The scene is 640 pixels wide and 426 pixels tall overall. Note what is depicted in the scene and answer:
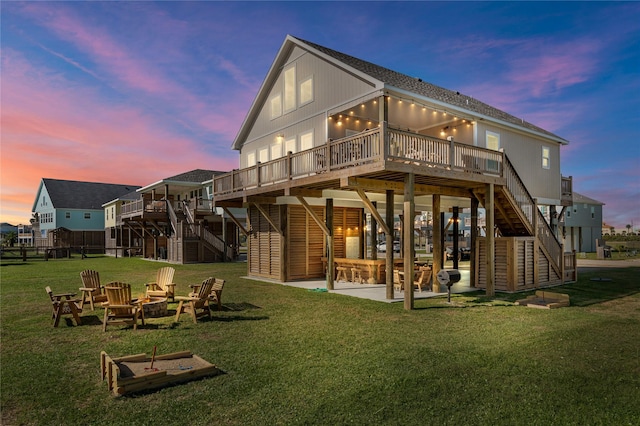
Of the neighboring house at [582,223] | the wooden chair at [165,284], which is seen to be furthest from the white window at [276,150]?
the neighboring house at [582,223]

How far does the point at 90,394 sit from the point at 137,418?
126cm

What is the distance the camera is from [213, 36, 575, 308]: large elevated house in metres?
12.8

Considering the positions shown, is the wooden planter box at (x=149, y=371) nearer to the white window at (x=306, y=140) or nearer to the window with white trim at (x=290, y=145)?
the white window at (x=306, y=140)

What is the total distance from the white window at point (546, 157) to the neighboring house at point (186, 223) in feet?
73.6

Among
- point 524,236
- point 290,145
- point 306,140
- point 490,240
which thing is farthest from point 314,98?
point 524,236

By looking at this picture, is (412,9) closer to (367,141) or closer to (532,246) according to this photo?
(367,141)

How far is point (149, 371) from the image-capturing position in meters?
6.00

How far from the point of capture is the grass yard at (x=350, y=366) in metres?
4.88

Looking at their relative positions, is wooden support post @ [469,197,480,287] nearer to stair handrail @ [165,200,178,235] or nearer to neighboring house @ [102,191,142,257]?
stair handrail @ [165,200,178,235]

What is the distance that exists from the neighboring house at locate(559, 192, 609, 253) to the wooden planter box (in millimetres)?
47050

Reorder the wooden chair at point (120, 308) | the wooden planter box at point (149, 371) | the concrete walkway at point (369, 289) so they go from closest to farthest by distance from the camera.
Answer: the wooden planter box at point (149, 371) < the wooden chair at point (120, 308) < the concrete walkway at point (369, 289)

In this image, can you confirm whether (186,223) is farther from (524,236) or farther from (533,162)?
(533,162)

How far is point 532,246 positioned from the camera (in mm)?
15898

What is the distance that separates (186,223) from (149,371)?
2722cm
